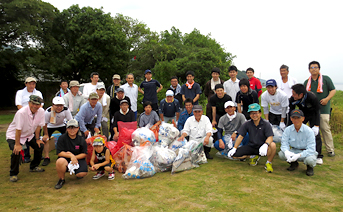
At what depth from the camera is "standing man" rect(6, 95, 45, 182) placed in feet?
13.2

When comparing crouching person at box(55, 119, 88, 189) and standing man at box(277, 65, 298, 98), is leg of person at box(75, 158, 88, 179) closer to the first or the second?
crouching person at box(55, 119, 88, 189)

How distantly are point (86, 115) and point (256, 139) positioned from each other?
11.8 feet

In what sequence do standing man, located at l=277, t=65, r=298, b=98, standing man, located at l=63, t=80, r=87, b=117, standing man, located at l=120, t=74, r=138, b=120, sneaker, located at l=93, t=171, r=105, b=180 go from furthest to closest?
standing man, located at l=120, t=74, r=138, b=120 < standing man, located at l=277, t=65, r=298, b=98 < standing man, located at l=63, t=80, r=87, b=117 < sneaker, located at l=93, t=171, r=105, b=180

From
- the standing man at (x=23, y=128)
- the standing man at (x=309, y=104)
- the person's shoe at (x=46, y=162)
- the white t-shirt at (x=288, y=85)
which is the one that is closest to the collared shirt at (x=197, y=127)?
the standing man at (x=309, y=104)

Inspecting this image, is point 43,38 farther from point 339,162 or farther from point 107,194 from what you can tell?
point 339,162

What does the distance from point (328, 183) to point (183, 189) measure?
236 cm

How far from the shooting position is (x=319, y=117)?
4.68 metres

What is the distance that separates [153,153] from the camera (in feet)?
14.8

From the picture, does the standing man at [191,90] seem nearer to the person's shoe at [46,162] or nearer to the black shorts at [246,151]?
the black shorts at [246,151]

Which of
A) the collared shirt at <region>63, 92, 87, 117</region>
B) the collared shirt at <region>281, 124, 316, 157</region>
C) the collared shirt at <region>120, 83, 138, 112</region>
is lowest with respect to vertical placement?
the collared shirt at <region>281, 124, 316, 157</region>

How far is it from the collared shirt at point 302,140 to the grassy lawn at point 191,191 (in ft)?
1.44

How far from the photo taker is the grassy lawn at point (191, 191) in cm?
310

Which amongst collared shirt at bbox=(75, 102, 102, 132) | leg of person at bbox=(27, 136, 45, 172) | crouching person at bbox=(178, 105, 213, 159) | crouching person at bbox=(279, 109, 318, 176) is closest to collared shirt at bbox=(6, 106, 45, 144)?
leg of person at bbox=(27, 136, 45, 172)

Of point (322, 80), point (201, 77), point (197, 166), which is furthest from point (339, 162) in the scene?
point (201, 77)
